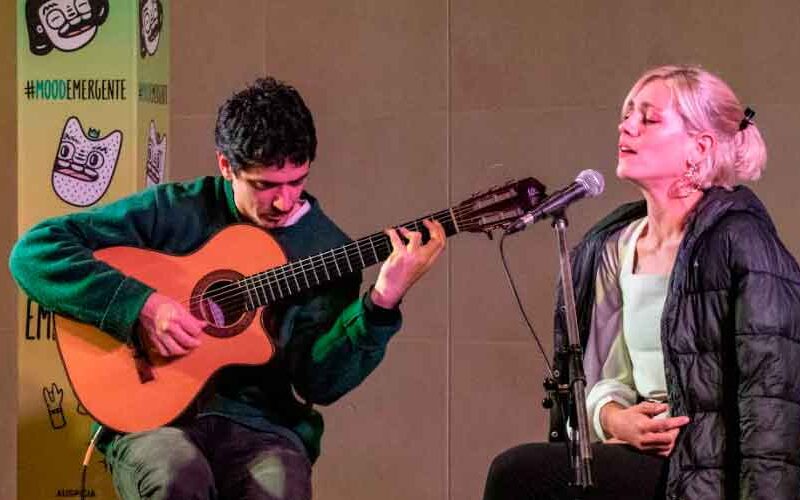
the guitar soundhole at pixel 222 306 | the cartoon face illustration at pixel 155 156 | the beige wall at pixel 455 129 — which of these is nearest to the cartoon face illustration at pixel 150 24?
the cartoon face illustration at pixel 155 156

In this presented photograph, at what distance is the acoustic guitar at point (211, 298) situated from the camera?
2.99 m

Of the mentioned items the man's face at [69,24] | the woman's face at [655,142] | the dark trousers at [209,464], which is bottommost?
the dark trousers at [209,464]

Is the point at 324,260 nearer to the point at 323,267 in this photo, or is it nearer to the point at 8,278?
the point at 323,267

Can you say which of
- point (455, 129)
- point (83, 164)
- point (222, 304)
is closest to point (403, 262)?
point (222, 304)

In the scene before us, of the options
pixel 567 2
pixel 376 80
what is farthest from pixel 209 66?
pixel 567 2

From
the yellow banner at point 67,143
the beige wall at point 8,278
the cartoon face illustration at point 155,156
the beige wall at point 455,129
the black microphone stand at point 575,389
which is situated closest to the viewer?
the black microphone stand at point 575,389

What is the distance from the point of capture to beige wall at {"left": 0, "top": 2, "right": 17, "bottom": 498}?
512 centimetres

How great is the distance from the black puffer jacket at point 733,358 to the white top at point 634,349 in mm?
111

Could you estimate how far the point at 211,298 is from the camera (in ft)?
10.0

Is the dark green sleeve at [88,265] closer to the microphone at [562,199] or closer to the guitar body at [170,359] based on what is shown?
the guitar body at [170,359]

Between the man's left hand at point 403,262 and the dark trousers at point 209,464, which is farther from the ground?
the man's left hand at point 403,262

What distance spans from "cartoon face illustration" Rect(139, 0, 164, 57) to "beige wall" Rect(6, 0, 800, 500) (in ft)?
2.63

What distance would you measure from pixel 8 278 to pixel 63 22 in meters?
1.67

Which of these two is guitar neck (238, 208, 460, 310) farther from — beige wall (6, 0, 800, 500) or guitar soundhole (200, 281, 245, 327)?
beige wall (6, 0, 800, 500)
